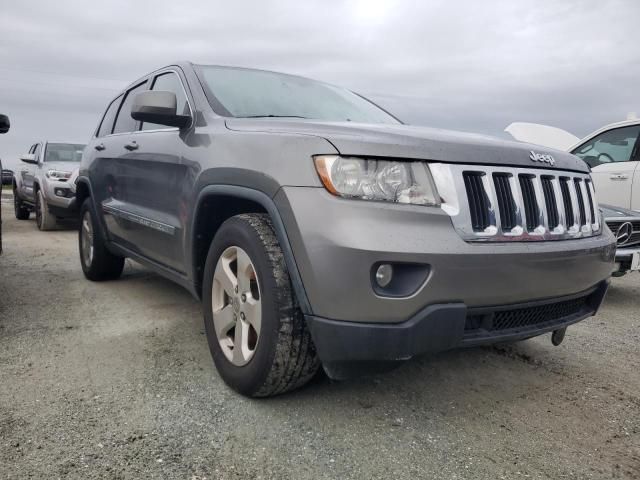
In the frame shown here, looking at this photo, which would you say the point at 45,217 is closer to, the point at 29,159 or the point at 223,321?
the point at 29,159

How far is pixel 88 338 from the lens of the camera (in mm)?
3355

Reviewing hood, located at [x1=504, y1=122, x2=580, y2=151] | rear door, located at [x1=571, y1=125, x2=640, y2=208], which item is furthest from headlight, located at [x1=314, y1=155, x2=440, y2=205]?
hood, located at [x1=504, y1=122, x2=580, y2=151]

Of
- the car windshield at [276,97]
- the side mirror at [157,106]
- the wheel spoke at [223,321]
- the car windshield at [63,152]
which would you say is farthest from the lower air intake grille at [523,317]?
the car windshield at [63,152]

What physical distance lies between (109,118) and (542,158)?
374 cm

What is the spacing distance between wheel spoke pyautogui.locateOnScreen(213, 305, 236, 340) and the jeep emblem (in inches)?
57.8

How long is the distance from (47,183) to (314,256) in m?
8.26

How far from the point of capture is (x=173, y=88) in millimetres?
3512

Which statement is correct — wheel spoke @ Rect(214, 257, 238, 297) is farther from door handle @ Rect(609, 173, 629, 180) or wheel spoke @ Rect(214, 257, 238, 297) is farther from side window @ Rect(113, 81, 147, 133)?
door handle @ Rect(609, 173, 629, 180)

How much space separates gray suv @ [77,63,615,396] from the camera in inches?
78.8

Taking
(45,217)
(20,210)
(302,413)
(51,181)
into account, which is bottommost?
(20,210)

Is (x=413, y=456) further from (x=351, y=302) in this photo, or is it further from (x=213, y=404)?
(x=213, y=404)

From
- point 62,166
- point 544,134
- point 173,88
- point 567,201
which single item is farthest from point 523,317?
point 62,166

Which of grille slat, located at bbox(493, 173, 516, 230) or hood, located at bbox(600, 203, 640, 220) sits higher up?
grille slat, located at bbox(493, 173, 516, 230)

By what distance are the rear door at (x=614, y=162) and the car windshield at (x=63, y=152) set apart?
8.32 meters
